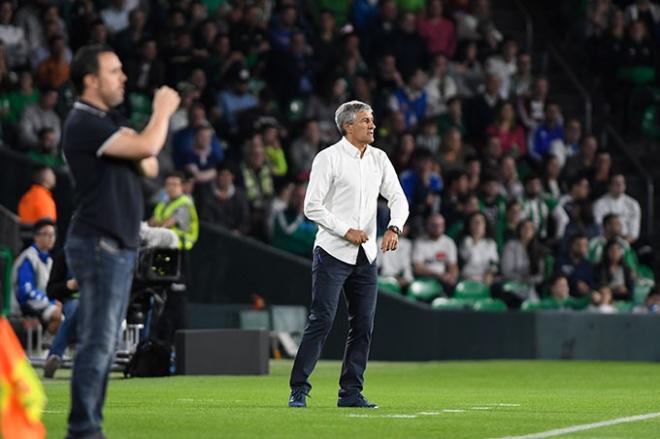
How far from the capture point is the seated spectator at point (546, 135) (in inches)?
1044

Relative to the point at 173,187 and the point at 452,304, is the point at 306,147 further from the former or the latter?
the point at 173,187

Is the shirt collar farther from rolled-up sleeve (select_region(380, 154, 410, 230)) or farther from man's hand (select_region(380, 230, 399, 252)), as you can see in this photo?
man's hand (select_region(380, 230, 399, 252))

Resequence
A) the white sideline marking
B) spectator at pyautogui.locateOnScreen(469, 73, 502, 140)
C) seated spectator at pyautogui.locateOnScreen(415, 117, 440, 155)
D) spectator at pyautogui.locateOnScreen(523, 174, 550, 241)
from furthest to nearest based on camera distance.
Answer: spectator at pyautogui.locateOnScreen(469, 73, 502, 140) < seated spectator at pyautogui.locateOnScreen(415, 117, 440, 155) < spectator at pyautogui.locateOnScreen(523, 174, 550, 241) < the white sideline marking

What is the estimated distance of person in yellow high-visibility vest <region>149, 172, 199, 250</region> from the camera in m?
20.0

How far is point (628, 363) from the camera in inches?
855

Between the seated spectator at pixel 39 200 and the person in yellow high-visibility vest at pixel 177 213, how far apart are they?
138 cm

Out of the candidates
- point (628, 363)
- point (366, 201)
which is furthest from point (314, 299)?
point (628, 363)

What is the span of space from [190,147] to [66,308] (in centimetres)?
518

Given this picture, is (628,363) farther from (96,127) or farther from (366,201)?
(96,127)

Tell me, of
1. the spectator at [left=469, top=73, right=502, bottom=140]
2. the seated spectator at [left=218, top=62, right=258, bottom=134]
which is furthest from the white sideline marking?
the spectator at [left=469, top=73, right=502, bottom=140]

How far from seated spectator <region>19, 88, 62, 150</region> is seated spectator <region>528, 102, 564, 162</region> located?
25.4 ft

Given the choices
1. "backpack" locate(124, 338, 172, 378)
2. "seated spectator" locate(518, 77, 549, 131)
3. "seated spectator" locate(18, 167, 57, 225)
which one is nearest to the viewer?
"backpack" locate(124, 338, 172, 378)

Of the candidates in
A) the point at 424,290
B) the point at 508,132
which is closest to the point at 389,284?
the point at 424,290

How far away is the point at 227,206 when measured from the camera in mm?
22812
